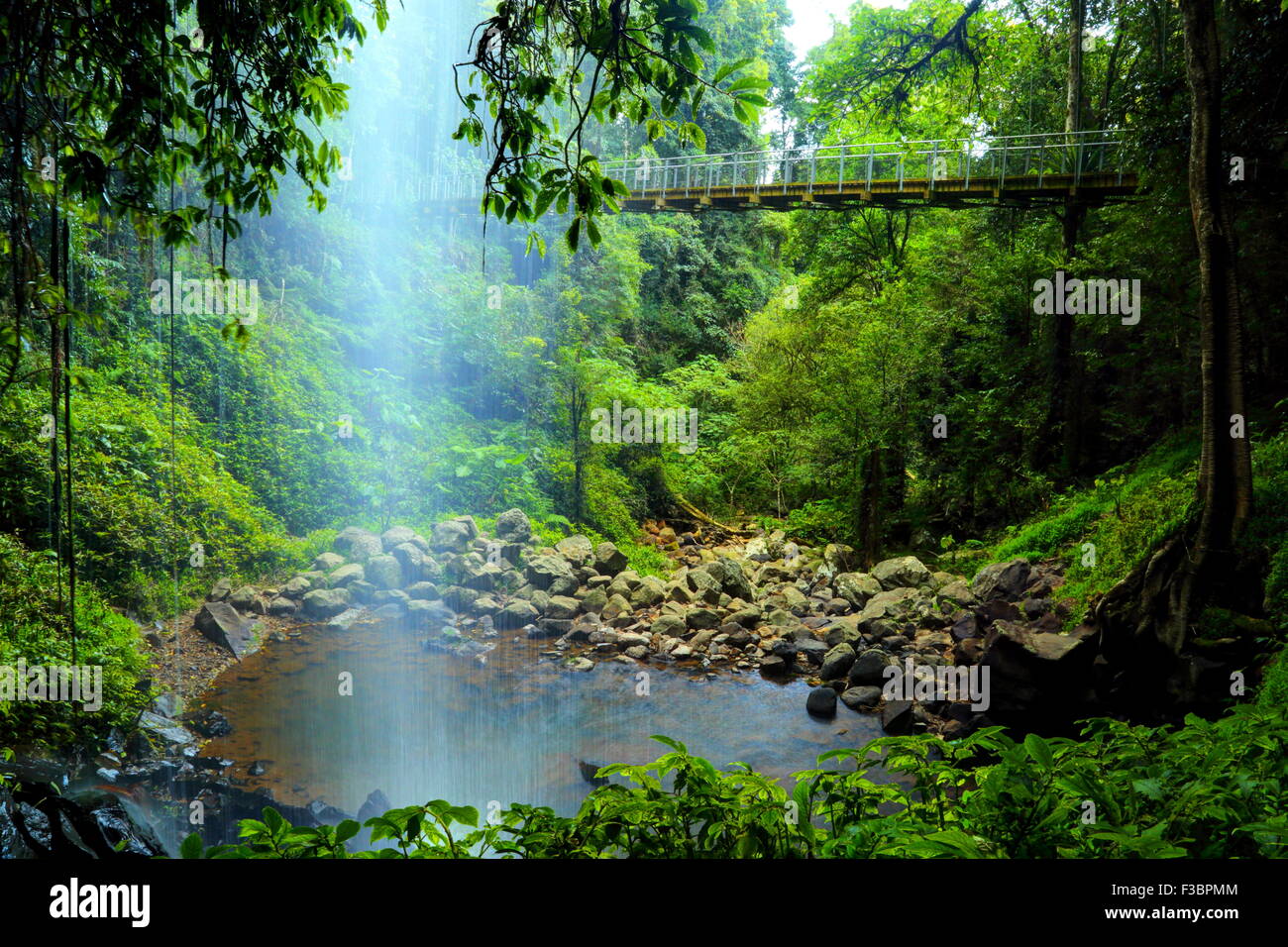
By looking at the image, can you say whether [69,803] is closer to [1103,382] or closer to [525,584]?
[525,584]

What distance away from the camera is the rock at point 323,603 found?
5.97 meters

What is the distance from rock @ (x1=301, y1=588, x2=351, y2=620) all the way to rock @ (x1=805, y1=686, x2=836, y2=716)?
3756mm

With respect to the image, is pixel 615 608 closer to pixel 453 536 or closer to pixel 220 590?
pixel 453 536

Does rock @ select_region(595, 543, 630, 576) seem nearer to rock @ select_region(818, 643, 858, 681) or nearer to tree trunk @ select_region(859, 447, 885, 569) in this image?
tree trunk @ select_region(859, 447, 885, 569)

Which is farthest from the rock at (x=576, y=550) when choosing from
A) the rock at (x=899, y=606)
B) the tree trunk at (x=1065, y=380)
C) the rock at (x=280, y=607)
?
the tree trunk at (x=1065, y=380)

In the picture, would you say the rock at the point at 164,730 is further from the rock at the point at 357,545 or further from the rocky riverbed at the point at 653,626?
the rock at the point at 357,545

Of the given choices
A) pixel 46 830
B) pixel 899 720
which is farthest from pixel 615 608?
pixel 46 830

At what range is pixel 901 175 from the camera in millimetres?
5930

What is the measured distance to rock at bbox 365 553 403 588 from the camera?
6613mm

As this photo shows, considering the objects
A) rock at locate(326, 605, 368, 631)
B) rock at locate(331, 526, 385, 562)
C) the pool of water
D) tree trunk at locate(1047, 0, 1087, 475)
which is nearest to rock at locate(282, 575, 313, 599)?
rock at locate(326, 605, 368, 631)

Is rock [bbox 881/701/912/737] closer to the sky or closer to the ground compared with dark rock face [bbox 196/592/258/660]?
closer to the ground

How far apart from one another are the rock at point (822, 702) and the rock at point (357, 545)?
13.4 feet

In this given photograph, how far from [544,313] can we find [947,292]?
459cm

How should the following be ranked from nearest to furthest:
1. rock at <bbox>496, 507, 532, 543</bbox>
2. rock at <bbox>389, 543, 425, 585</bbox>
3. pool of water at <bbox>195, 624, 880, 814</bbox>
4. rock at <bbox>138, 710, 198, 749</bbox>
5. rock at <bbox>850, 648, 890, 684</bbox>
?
rock at <bbox>138, 710, 198, 749</bbox>
pool of water at <bbox>195, 624, 880, 814</bbox>
rock at <bbox>850, 648, 890, 684</bbox>
rock at <bbox>389, 543, 425, 585</bbox>
rock at <bbox>496, 507, 532, 543</bbox>
